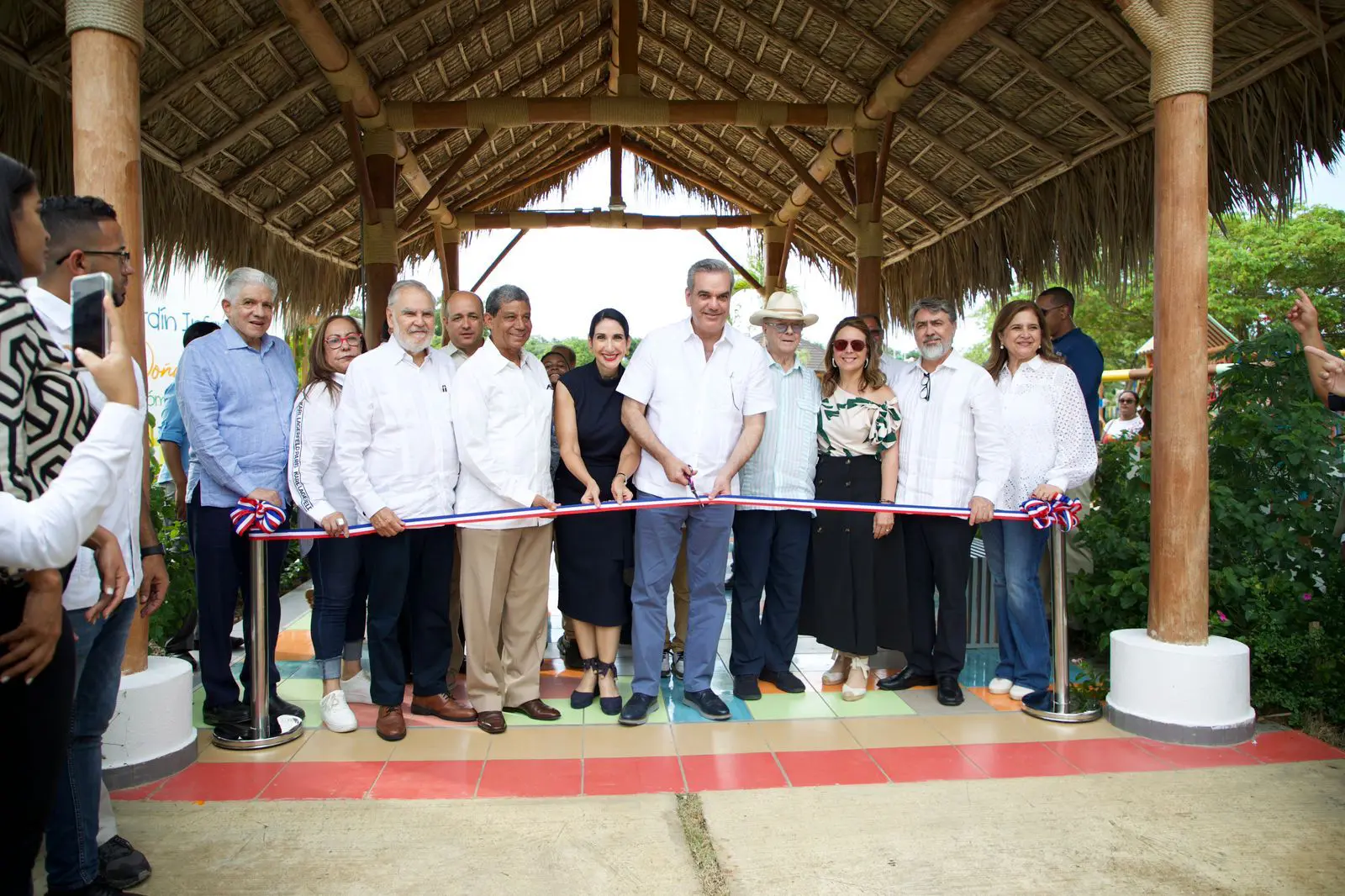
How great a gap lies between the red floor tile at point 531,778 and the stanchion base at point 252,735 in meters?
0.86

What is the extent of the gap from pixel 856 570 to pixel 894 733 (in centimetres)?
78

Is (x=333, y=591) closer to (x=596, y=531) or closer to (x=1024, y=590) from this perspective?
(x=596, y=531)

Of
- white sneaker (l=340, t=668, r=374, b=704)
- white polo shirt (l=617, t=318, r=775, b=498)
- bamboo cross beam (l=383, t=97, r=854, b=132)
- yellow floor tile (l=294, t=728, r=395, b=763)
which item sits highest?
bamboo cross beam (l=383, t=97, r=854, b=132)

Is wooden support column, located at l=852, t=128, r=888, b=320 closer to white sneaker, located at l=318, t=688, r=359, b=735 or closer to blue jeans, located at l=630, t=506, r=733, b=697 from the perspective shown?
blue jeans, located at l=630, t=506, r=733, b=697

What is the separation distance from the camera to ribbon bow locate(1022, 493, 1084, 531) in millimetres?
3973

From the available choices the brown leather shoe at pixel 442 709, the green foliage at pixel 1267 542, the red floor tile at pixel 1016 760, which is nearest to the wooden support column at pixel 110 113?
the brown leather shoe at pixel 442 709

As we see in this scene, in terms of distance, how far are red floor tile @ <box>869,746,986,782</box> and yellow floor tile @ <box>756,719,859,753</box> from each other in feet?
0.50

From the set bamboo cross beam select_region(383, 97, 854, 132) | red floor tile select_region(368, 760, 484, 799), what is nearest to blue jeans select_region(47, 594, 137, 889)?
red floor tile select_region(368, 760, 484, 799)

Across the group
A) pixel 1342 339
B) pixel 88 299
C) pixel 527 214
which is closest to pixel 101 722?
pixel 88 299

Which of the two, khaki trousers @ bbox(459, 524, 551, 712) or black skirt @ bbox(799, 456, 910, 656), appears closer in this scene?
khaki trousers @ bbox(459, 524, 551, 712)

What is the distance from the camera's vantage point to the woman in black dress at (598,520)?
4109 millimetres

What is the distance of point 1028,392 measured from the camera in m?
4.28

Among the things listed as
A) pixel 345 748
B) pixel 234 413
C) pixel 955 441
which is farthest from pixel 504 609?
pixel 955 441

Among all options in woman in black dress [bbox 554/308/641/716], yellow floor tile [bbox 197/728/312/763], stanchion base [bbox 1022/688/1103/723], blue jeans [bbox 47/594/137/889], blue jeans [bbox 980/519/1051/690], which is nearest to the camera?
blue jeans [bbox 47/594/137/889]
